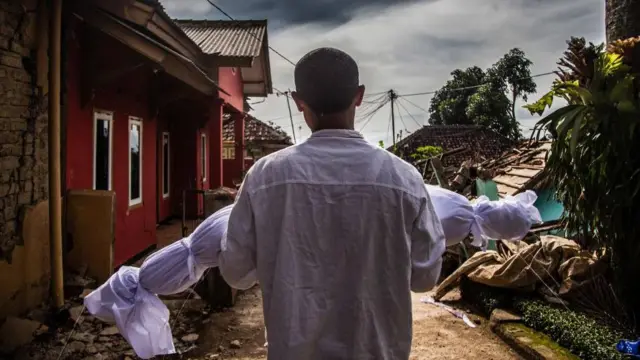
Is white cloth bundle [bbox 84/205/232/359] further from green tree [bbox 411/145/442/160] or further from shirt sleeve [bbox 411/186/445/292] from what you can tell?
green tree [bbox 411/145/442/160]

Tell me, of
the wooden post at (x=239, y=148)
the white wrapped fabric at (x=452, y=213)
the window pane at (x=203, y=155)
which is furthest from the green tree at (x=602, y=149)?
the wooden post at (x=239, y=148)

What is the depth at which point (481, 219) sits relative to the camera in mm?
2166

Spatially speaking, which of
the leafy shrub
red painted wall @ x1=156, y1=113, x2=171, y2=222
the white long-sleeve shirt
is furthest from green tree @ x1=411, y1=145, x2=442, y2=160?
the white long-sleeve shirt

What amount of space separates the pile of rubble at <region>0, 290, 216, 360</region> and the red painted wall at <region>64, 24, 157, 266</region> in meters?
1.69

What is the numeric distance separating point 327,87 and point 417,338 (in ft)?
16.1

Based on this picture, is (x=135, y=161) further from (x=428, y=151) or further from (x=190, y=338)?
(x=428, y=151)

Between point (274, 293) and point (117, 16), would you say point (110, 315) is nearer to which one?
point (274, 293)

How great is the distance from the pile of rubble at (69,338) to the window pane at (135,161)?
306cm

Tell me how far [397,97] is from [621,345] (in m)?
23.8

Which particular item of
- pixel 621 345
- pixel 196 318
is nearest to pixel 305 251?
pixel 621 345

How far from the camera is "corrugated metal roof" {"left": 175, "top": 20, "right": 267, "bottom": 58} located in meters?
13.2

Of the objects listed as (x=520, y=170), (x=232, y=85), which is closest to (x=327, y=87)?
(x=520, y=170)

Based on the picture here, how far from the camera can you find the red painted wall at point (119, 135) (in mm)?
5945

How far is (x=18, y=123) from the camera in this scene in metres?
4.43
